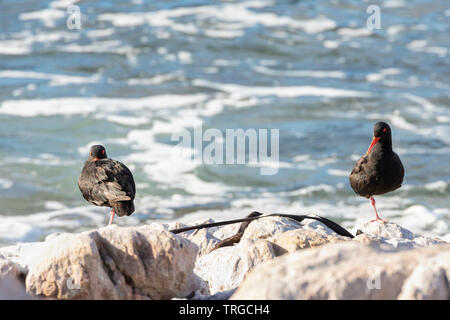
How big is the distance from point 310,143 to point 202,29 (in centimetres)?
1060

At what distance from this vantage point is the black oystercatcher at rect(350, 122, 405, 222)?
6.60 m

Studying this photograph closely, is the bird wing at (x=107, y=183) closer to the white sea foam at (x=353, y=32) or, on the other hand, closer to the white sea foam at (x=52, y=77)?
the white sea foam at (x=52, y=77)

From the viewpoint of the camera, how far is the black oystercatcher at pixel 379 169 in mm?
6598

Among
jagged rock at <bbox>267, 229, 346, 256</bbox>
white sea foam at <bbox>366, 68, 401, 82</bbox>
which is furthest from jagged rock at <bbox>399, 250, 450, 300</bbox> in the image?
white sea foam at <bbox>366, 68, 401, 82</bbox>

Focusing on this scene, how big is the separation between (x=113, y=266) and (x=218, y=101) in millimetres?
15500

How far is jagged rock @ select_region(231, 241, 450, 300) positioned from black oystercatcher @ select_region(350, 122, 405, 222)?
4.00 metres

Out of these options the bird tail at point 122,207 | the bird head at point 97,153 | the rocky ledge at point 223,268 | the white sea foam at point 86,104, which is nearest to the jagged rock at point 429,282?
the rocky ledge at point 223,268

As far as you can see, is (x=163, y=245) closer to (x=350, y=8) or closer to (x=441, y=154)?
(x=441, y=154)

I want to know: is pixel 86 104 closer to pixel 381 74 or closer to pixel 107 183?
pixel 381 74

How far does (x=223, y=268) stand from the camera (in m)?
3.95

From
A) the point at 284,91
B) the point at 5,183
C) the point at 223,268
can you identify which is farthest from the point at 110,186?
the point at 284,91

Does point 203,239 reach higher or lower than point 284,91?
higher
